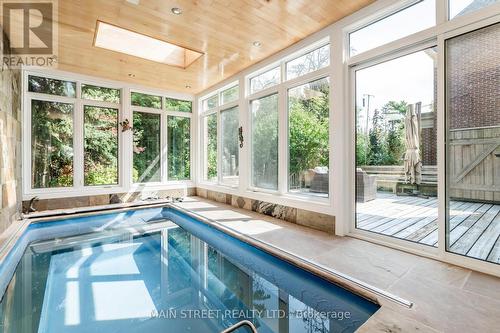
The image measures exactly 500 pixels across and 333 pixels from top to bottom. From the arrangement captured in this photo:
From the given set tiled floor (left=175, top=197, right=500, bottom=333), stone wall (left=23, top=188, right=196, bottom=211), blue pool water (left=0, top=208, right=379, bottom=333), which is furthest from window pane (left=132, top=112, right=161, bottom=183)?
tiled floor (left=175, top=197, right=500, bottom=333)

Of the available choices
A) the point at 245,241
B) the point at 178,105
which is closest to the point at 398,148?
the point at 245,241

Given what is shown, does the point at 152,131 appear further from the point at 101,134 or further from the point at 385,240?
the point at 385,240

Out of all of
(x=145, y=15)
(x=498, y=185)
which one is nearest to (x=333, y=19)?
(x=145, y=15)

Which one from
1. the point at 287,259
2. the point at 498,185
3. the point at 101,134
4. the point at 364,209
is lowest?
the point at 287,259

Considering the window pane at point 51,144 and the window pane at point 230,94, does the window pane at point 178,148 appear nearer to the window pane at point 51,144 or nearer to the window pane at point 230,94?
the window pane at point 230,94

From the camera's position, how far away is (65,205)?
5.56 m

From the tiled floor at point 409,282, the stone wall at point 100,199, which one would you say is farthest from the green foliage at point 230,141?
the tiled floor at point 409,282

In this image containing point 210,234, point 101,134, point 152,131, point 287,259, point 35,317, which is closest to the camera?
point 35,317

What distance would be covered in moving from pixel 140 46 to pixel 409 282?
5.27m

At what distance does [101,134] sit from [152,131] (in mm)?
1212

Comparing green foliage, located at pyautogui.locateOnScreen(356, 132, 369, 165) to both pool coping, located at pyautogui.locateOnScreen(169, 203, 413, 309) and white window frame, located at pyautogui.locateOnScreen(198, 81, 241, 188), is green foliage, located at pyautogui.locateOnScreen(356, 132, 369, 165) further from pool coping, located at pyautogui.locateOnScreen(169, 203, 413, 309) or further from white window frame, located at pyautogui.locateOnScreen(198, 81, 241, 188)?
white window frame, located at pyautogui.locateOnScreen(198, 81, 241, 188)

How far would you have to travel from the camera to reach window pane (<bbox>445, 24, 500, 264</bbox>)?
2.44 meters

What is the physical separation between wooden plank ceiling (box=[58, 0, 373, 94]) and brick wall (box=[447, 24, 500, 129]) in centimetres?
127

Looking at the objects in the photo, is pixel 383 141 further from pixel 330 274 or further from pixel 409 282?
pixel 330 274
